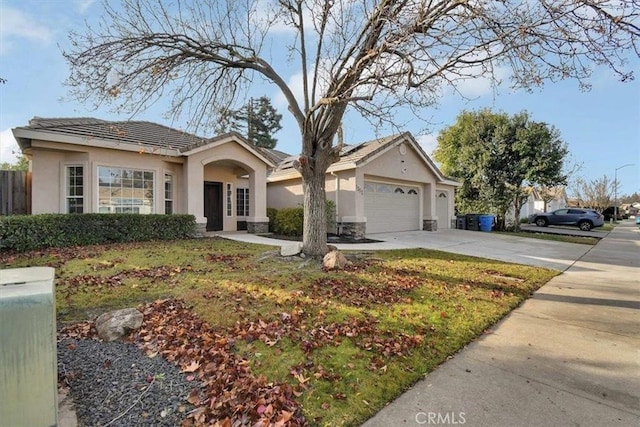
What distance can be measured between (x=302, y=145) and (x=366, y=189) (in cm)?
747

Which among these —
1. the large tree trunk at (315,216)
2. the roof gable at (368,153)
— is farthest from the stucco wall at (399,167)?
the large tree trunk at (315,216)

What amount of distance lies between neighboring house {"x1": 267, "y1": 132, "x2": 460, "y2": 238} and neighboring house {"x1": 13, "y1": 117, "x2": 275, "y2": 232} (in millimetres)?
2812

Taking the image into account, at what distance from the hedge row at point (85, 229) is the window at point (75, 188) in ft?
5.01

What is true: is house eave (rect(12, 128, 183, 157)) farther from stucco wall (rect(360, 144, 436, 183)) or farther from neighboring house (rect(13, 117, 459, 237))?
stucco wall (rect(360, 144, 436, 183))

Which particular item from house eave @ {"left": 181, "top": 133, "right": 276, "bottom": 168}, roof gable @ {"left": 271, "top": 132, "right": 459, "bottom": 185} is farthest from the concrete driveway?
house eave @ {"left": 181, "top": 133, "right": 276, "bottom": 168}

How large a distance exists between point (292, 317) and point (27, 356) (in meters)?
2.77

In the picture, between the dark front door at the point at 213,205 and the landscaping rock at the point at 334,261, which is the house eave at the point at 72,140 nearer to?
the dark front door at the point at 213,205

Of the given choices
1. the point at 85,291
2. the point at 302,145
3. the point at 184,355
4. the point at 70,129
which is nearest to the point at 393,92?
the point at 302,145

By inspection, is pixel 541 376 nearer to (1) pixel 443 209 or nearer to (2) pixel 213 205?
(2) pixel 213 205

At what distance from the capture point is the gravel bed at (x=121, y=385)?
102 inches

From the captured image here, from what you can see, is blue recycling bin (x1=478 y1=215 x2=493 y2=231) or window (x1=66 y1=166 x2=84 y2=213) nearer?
window (x1=66 y1=166 x2=84 y2=213)

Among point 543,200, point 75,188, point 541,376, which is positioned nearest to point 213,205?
point 75,188

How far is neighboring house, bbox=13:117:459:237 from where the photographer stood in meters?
11.3

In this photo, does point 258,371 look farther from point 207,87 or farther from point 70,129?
point 70,129
